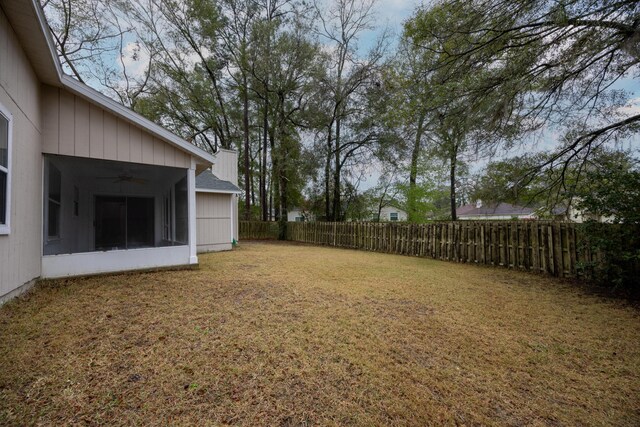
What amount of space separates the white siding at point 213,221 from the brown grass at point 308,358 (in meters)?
5.92

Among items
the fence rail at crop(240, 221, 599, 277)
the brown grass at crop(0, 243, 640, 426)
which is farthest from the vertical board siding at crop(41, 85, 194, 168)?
the fence rail at crop(240, 221, 599, 277)

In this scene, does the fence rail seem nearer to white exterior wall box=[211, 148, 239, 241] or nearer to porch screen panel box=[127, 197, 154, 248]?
white exterior wall box=[211, 148, 239, 241]

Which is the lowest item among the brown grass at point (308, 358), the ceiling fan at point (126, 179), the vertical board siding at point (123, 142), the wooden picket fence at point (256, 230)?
the brown grass at point (308, 358)

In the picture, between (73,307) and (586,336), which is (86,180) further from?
(586,336)

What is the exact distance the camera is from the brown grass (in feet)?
6.35

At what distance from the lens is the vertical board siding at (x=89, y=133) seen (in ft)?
15.5

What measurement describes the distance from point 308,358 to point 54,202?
7.13 meters

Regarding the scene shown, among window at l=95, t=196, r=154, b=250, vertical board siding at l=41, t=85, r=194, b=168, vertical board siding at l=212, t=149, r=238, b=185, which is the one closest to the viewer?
vertical board siding at l=41, t=85, r=194, b=168

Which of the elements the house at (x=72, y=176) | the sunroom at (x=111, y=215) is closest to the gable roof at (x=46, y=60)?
the house at (x=72, y=176)

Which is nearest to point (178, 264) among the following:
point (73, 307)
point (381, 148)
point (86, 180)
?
point (73, 307)

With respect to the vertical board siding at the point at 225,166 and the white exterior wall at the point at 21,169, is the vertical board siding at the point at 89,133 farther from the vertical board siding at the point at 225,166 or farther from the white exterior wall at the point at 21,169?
the vertical board siding at the point at 225,166

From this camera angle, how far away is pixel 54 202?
633 centimetres

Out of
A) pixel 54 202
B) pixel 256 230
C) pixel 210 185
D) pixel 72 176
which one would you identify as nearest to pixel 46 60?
pixel 54 202

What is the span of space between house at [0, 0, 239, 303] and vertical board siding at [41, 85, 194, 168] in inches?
0.6
